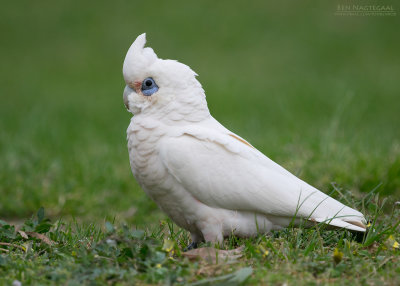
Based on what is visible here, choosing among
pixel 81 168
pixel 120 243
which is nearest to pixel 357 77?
pixel 81 168

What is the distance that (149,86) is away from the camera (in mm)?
3246

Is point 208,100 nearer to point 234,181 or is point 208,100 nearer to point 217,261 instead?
point 234,181

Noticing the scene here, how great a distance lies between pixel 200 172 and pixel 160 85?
0.57 metres

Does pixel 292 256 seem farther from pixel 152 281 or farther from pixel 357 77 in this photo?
pixel 357 77

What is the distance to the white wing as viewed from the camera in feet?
9.99

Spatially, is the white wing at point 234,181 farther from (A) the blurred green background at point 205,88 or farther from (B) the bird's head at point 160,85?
(A) the blurred green background at point 205,88

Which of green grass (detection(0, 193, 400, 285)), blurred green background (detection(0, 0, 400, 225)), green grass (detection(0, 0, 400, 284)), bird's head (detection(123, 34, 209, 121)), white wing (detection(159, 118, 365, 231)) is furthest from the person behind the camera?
blurred green background (detection(0, 0, 400, 225))

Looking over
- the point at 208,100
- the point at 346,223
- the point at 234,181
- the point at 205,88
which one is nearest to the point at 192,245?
the point at 234,181

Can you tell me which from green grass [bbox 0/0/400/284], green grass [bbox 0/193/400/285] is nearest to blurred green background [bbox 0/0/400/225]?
green grass [bbox 0/0/400/284]

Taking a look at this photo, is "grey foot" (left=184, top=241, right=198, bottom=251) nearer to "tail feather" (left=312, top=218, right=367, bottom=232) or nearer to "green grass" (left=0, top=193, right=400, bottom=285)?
"green grass" (left=0, top=193, right=400, bottom=285)

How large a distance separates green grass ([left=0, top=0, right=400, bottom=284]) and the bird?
173 millimetres

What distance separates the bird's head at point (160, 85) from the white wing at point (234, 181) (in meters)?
0.15

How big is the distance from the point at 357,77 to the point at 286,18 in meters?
3.15

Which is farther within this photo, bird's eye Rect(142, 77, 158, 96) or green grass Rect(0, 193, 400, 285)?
bird's eye Rect(142, 77, 158, 96)
